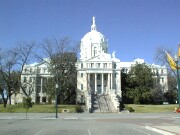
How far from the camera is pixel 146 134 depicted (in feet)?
59.8

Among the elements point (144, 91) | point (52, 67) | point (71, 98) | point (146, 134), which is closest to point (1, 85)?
point (52, 67)

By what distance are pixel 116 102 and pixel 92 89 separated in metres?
27.6

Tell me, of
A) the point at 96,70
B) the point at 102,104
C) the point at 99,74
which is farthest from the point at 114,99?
the point at 99,74

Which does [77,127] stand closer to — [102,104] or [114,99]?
[102,104]

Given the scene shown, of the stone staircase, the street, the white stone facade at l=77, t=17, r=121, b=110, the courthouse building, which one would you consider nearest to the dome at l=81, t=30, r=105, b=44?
the courthouse building

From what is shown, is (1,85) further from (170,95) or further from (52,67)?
(170,95)

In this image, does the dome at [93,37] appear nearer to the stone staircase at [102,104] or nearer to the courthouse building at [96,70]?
the courthouse building at [96,70]

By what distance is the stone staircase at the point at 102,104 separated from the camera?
6350 centimetres

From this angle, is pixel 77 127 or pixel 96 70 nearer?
pixel 77 127

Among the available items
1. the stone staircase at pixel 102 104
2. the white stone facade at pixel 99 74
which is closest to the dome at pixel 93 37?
the white stone facade at pixel 99 74

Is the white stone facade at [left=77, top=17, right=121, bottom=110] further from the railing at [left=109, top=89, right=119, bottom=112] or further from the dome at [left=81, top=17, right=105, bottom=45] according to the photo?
the railing at [left=109, top=89, right=119, bottom=112]

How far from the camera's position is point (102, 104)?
69.1 m

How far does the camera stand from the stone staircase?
63.5 meters

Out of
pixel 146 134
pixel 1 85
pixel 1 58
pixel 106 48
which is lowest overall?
pixel 146 134
